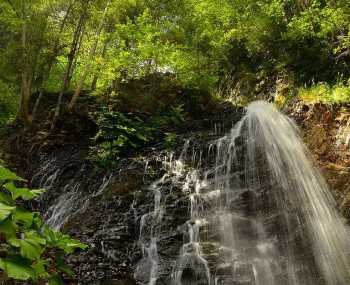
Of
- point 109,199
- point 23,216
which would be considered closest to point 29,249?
point 23,216

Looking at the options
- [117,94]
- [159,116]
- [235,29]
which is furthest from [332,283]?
[235,29]

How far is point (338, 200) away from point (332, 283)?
2.16 meters

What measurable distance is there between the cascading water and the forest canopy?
482cm

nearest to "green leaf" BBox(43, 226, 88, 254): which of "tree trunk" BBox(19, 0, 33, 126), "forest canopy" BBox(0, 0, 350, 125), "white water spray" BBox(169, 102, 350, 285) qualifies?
"white water spray" BBox(169, 102, 350, 285)

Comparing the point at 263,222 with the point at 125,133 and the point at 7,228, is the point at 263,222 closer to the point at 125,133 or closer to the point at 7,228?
the point at 125,133

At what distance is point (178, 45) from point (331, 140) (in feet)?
25.6

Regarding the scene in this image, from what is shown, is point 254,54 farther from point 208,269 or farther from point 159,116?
point 208,269

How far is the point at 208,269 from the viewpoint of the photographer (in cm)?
763

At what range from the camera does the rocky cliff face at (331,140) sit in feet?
29.7

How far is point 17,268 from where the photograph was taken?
144cm

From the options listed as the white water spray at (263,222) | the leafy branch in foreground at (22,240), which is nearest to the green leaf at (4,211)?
the leafy branch in foreground at (22,240)

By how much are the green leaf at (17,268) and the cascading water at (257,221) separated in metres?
6.40

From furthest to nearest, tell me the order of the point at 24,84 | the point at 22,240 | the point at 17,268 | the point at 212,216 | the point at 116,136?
the point at 24,84 < the point at 116,136 < the point at 212,216 < the point at 22,240 < the point at 17,268

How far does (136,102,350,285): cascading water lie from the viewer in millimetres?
7551
